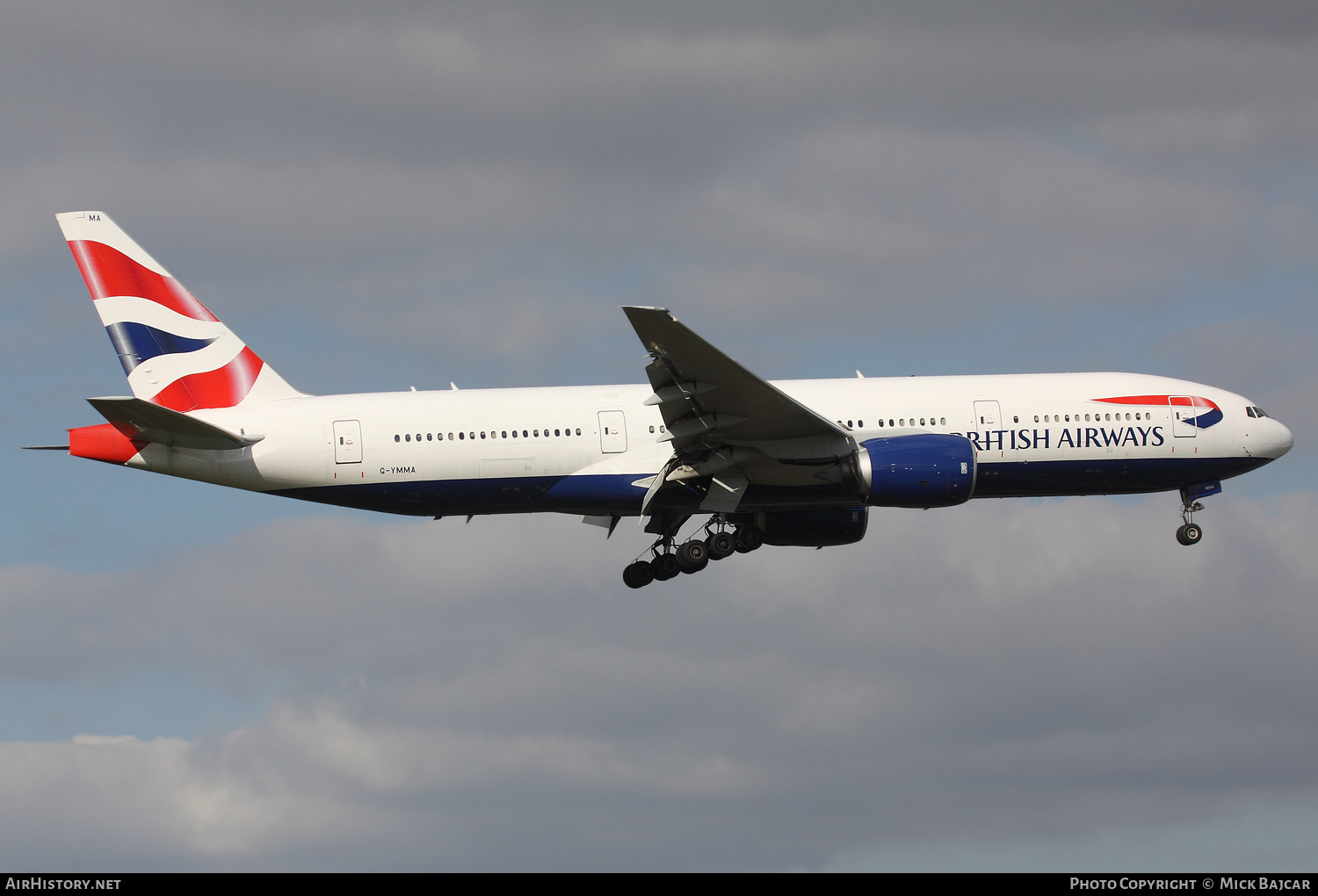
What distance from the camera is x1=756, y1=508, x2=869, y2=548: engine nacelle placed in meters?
46.2

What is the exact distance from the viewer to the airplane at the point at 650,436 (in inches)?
1578

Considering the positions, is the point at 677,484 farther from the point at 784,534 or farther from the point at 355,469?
the point at 355,469

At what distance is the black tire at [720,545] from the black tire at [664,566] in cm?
188

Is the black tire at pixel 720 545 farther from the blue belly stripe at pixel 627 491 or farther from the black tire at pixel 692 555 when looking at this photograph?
the blue belly stripe at pixel 627 491

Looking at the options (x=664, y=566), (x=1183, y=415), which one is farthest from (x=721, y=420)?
(x=1183, y=415)

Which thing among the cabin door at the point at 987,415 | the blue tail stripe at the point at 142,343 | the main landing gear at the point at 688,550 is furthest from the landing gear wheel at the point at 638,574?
the blue tail stripe at the point at 142,343

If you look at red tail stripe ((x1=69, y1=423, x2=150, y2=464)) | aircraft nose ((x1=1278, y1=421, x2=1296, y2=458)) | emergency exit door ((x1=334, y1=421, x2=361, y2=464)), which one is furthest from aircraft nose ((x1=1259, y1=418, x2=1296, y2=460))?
red tail stripe ((x1=69, y1=423, x2=150, y2=464))

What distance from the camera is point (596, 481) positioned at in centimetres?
4116

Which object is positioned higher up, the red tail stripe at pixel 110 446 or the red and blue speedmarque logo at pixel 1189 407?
the red and blue speedmarque logo at pixel 1189 407

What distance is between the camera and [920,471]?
39.9 metres

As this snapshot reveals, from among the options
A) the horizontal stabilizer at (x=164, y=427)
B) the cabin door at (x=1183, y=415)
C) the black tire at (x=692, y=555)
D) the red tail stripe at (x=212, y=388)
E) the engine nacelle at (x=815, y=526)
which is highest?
the cabin door at (x=1183, y=415)

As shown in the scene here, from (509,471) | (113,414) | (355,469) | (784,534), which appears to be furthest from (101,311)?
(784,534)

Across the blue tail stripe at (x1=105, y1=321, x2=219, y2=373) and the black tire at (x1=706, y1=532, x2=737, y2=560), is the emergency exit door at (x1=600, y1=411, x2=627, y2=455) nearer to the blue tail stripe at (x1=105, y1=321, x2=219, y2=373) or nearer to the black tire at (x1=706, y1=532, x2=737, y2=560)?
the black tire at (x1=706, y1=532, x2=737, y2=560)

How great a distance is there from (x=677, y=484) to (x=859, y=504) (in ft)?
17.2
